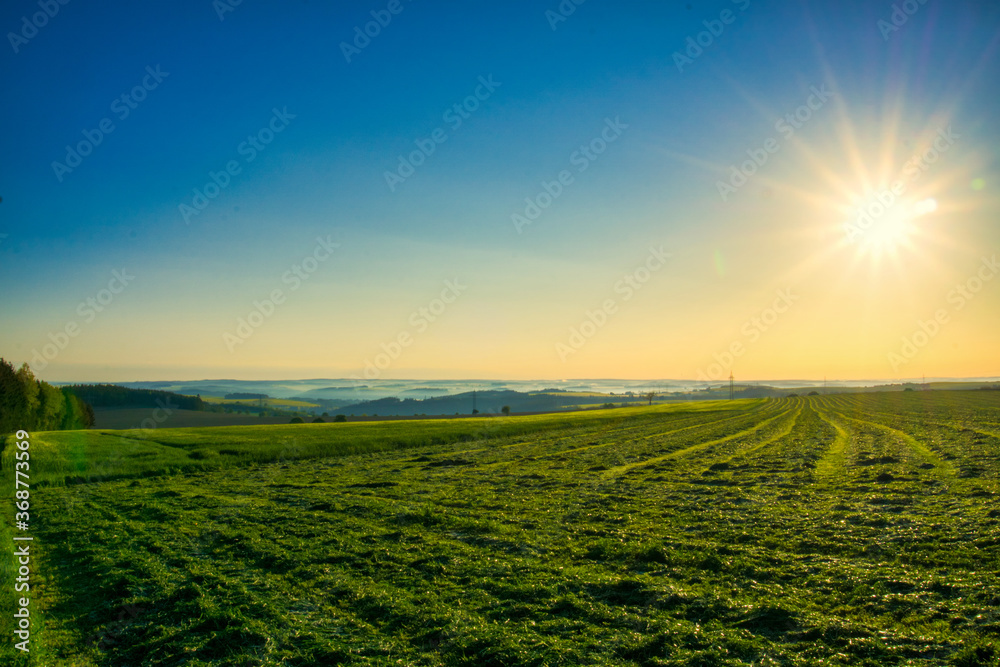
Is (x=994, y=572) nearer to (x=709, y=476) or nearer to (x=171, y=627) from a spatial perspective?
(x=709, y=476)

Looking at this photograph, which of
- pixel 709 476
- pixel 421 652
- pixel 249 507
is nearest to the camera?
pixel 421 652

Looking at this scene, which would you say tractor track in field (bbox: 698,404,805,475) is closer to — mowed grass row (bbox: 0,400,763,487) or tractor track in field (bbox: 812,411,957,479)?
tractor track in field (bbox: 812,411,957,479)

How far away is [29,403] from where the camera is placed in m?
66.3

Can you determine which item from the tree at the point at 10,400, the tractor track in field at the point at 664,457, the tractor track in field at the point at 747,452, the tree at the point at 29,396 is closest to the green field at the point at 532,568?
the tractor track in field at the point at 664,457

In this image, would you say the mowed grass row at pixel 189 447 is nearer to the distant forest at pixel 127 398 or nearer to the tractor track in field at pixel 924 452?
the tractor track in field at pixel 924 452

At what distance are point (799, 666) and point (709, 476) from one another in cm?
1729

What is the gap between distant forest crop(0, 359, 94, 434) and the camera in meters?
62.4

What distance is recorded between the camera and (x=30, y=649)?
8477 mm

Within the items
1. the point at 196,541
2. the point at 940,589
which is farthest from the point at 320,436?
the point at 940,589

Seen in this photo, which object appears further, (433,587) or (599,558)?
(599,558)

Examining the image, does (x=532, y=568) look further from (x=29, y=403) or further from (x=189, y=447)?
(x=29, y=403)

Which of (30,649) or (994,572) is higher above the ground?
(994,572)

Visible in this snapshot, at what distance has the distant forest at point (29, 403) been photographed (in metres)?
62.4

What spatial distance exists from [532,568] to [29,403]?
266 feet
